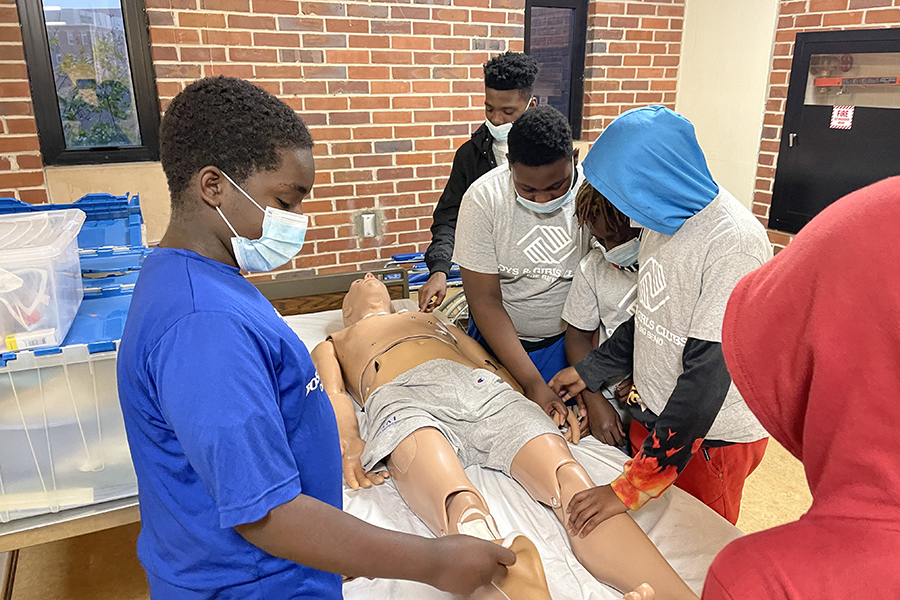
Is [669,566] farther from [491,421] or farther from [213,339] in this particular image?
[213,339]

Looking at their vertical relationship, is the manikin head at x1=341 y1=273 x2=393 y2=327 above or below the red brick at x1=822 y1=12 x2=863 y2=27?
below

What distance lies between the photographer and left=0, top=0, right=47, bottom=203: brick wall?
251 cm

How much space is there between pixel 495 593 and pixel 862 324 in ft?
2.92

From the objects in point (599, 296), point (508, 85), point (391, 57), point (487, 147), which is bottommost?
point (599, 296)

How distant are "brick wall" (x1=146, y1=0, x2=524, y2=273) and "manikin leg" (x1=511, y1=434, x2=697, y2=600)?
2039 mm

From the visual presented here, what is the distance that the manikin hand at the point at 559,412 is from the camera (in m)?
1.78

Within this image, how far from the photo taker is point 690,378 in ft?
3.86

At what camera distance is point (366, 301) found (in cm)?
246

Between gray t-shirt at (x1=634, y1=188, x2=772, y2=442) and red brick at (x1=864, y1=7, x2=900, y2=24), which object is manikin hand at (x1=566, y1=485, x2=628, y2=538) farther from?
red brick at (x1=864, y1=7, x2=900, y2=24)

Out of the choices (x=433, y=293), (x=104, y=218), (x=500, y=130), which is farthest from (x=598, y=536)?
(x=104, y=218)

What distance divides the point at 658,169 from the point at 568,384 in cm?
78


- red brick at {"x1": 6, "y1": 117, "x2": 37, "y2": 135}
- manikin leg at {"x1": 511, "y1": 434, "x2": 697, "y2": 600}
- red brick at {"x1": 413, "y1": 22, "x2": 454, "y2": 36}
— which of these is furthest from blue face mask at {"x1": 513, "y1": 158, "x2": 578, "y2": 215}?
red brick at {"x1": 6, "y1": 117, "x2": 37, "y2": 135}

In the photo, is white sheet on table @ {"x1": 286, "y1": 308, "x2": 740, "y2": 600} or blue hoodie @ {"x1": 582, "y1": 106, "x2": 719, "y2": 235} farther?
white sheet on table @ {"x1": 286, "y1": 308, "x2": 740, "y2": 600}

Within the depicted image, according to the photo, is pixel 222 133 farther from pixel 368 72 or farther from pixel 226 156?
pixel 368 72
